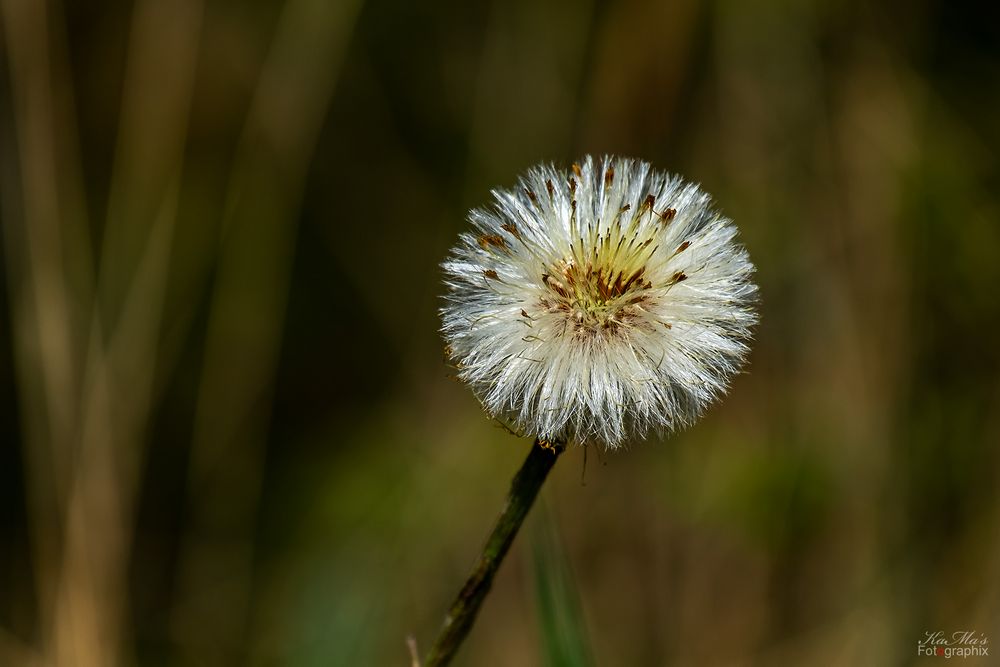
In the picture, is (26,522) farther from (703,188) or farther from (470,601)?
(703,188)

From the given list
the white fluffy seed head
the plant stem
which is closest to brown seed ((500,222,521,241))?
the white fluffy seed head

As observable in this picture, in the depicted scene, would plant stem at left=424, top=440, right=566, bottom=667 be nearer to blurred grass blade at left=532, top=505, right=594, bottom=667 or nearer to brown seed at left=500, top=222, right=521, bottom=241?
blurred grass blade at left=532, top=505, right=594, bottom=667

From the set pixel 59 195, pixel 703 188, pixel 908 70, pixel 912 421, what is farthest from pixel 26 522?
pixel 908 70

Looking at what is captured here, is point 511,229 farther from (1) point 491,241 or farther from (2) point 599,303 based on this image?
(2) point 599,303

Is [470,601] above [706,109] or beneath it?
beneath

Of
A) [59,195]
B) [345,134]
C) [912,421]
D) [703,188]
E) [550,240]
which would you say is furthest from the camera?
[345,134]

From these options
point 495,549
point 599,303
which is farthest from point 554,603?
point 599,303
